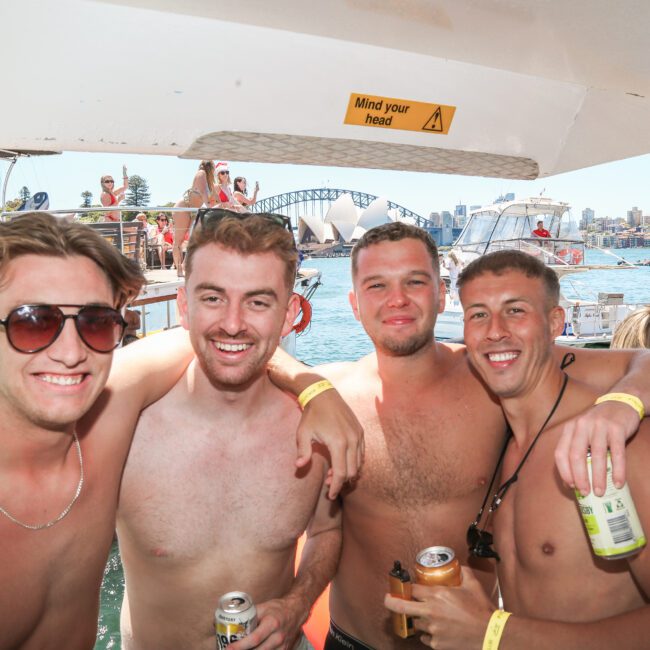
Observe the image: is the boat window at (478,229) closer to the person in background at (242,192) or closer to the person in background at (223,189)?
the person in background at (242,192)

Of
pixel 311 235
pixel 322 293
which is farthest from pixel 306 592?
pixel 322 293

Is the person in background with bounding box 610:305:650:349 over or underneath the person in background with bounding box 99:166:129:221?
over

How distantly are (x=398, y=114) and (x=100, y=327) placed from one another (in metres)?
1.10

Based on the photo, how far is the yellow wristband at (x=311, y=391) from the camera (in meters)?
1.94

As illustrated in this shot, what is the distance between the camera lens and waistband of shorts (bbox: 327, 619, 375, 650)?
2450 millimetres

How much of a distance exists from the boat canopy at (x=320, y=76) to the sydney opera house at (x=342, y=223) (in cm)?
3574

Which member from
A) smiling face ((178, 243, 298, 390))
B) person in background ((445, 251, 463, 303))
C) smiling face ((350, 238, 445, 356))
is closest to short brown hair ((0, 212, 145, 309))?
smiling face ((178, 243, 298, 390))

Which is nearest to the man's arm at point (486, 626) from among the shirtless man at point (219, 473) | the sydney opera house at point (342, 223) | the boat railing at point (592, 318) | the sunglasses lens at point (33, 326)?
the shirtless man at point (219, 473)

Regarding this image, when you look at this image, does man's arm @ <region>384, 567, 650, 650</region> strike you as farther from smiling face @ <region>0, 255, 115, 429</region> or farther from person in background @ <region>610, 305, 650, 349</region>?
person in background @ <region>610, 305, 650, 349</region>

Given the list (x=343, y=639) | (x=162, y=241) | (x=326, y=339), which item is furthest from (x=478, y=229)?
(x=343, y=639)

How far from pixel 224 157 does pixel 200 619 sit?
1.64 m

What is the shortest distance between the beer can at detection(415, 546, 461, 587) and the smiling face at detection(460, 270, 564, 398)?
2.30 feet

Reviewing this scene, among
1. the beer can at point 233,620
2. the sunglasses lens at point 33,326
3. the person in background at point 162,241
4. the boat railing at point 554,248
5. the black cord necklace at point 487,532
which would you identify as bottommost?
the person in background at point 162,241

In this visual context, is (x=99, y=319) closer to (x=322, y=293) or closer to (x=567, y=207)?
(x=567, y=207)
